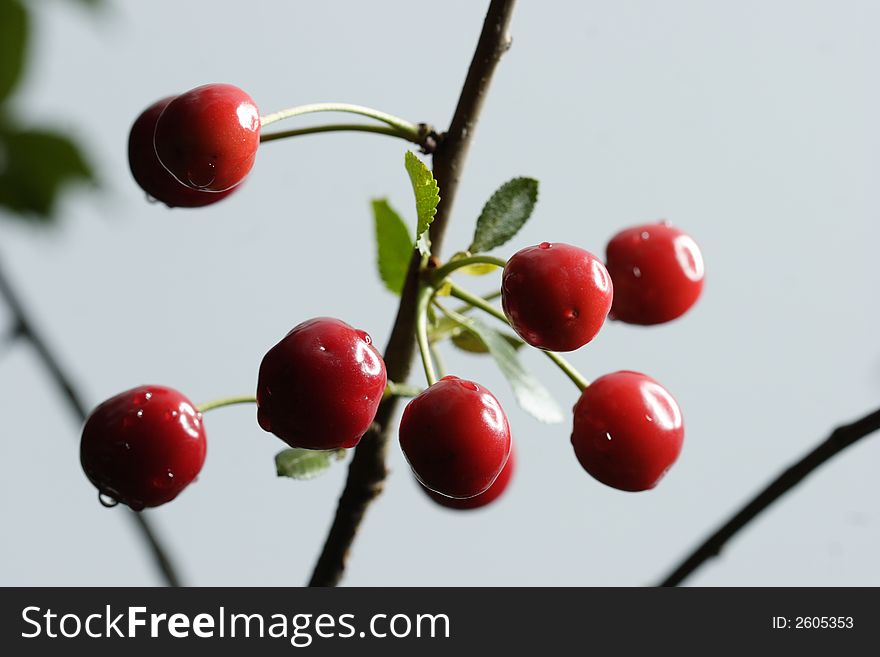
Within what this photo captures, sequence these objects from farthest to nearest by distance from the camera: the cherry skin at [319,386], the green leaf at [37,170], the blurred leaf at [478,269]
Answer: the green leaf at [37,170] < the blurred leaf at [478,269] < the cherry skin at [319,386]

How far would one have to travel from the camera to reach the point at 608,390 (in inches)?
21.7

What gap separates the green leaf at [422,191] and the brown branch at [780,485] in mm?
252

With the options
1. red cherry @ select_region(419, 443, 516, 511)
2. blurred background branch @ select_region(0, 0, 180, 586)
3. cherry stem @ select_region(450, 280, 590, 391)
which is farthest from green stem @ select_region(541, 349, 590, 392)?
blurred background branch @ select_region(0, 0, 180, 586)

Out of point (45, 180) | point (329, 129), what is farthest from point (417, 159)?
point (45, 180)

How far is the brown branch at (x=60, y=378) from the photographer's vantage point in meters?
0.78

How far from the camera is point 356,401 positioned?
19.2 inches

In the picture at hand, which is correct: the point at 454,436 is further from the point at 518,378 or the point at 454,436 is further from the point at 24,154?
the point at 24,154

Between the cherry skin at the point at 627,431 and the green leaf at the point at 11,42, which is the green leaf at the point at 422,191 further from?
the green leaf at the point at 11,42

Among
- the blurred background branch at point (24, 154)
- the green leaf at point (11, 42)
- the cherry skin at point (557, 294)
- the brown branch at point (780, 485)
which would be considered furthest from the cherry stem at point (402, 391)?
the green leaf at point (11, 42)

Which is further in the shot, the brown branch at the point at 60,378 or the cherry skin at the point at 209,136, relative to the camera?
the brown branch at the point at 60,378
